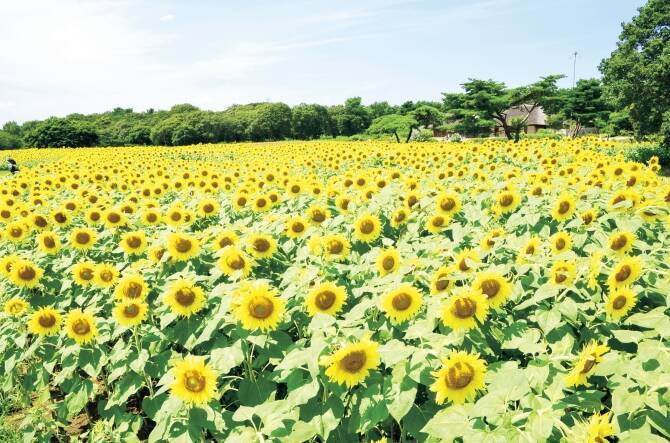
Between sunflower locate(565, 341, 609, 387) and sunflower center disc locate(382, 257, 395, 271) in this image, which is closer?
sunflower locate(565, 341, 609, 387)

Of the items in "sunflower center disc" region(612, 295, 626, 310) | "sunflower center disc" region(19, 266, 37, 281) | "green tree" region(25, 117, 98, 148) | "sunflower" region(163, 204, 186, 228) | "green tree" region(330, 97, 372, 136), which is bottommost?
"sunflower center disc" region(19, 266, 37, 281)

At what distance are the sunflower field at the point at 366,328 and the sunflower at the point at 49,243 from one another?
2 cm

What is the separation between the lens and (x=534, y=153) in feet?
37.3

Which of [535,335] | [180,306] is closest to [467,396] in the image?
[535,335]

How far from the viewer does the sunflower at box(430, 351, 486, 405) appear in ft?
6.82

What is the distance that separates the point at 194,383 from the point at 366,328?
106cm

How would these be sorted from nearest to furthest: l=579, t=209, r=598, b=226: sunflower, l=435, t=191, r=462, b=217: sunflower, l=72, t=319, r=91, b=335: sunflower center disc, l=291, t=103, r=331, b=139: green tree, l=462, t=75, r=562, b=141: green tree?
l=72, t=319, r=91, b=335: sunflower center disc → l=579, t=209, r=598, b=226: sunflower → l=435, t=191, r=462, b=217: sunflower → l=462, t=75, r=562, b=141: green tree → l=291, t=103, r=331, b=139: green tree

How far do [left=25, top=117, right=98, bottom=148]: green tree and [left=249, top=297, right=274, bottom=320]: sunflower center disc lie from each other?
7534 cm

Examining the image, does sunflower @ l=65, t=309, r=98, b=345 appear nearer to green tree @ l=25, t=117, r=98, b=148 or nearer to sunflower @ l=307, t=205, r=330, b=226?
sunflower @ l=307, t=205, r=330, b=226

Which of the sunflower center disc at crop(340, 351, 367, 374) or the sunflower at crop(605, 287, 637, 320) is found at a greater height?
the sunflower at crop(605, 287, 637, 320)

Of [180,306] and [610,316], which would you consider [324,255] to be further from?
[610,316]

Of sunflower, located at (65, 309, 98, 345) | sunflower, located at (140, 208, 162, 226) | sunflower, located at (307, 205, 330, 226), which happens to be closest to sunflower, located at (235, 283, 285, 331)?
sunflower, located at (65, 309, 98, 345)

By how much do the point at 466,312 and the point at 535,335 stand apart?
1.64ft

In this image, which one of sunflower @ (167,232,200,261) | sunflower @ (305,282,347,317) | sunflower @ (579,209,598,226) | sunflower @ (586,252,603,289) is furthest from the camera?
sunflower @ (579,209,598,226)
